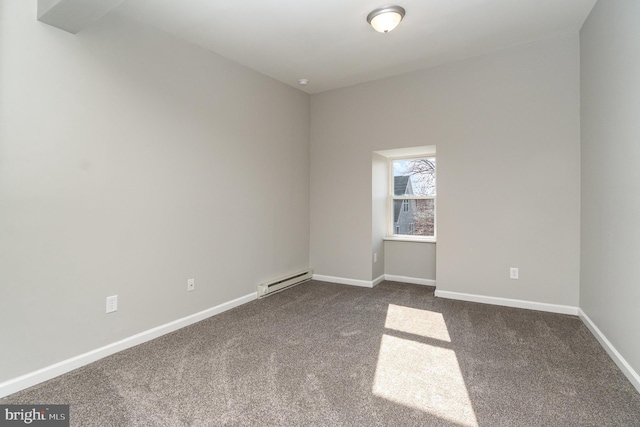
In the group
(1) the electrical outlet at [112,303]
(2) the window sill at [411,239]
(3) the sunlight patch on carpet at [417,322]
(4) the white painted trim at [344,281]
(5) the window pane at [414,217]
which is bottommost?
(3) the sunlight patch on carpet at [417,322]

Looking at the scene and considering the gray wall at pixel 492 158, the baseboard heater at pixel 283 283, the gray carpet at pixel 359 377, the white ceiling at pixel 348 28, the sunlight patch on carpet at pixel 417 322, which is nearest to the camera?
the gray carpet at pixel 359 377

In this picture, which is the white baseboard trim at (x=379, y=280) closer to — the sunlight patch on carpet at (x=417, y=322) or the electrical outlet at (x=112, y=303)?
the sunlight patch on carpet at (x=417, y=322)

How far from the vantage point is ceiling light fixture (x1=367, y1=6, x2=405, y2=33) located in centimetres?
257

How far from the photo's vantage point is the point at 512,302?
11.2 feet

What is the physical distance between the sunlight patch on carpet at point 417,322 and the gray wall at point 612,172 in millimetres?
1174

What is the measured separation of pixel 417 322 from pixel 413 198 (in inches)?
80.7

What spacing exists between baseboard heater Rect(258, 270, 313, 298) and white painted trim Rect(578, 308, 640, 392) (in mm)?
3099

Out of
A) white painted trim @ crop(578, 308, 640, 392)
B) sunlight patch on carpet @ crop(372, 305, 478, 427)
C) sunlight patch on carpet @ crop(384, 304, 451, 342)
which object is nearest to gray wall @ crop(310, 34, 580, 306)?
white painted trim @ crop(578, 308, 640, 392)

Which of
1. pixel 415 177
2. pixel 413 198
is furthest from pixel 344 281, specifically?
pixel 415 177

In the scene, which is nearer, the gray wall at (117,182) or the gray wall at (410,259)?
the gray wall at (117,182)

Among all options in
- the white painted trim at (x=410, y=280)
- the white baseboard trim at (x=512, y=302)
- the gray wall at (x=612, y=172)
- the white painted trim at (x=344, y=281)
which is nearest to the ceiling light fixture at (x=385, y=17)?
the gray wall at (x=612, y=172)

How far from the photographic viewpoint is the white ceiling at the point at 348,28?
2.57 metres

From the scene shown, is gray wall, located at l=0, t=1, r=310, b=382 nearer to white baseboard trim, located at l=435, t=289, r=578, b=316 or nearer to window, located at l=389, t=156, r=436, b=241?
window, located at l=389, t=156, r=436, b=241

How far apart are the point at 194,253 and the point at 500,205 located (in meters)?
3.22
